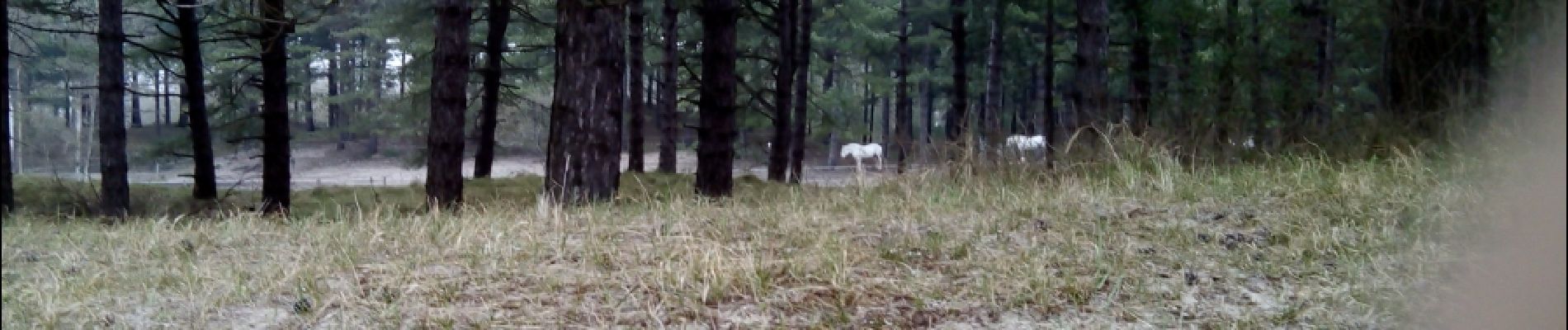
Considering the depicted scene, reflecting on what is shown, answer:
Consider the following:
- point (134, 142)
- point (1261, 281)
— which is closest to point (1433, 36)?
point (1261, 281)

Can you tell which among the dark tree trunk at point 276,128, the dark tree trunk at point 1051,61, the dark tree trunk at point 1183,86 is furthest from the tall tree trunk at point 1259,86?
the dark tree trunk at point 276,128

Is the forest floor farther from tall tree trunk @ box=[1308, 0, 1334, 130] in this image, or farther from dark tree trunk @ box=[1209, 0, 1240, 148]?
tall tree trunk @ box=[1308, 0, 1334, 130]

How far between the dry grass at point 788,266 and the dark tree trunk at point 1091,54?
13.8 feet

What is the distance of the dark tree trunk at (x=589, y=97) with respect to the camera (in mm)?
7805

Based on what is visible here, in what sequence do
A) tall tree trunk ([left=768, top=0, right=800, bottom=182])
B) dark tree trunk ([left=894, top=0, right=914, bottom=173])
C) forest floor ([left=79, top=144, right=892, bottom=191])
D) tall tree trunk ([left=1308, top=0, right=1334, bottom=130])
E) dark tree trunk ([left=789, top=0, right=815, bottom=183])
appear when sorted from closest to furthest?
1. tall tree trunk ([left=1308, top=0, right=1334, bottom=130])
2. forest floor ([left=79, top=144, right=892, bottom=191])
3. tall tree trunk ([left=768, top=0, right=800, bottom=182])
4. dark tree trunk ([left=789, top=0, right=815, bottom=183])
5. dark tree trunk ([left=894, top=0, right=914, bottom=173])

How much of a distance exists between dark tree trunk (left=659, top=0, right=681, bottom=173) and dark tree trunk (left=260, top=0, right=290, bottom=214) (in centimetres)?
585

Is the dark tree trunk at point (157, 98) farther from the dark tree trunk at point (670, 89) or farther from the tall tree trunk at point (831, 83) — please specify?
the tall tree trunk at point (831, 83)

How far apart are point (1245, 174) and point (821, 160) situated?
43.0 ft

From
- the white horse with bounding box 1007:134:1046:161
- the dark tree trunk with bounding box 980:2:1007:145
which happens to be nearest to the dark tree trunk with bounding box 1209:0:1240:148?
the white horse with bounding box 1007:134:1046:161

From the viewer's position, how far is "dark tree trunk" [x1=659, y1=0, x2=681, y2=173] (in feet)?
55.8

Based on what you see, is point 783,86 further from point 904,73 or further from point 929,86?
point 929,86

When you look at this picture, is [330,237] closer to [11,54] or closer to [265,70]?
[11,54]

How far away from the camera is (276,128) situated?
34.0 feet

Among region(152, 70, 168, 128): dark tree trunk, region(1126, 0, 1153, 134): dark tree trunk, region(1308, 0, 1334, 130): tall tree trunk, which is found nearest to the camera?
region(152, 70, 168, 128): dark tree trunk
